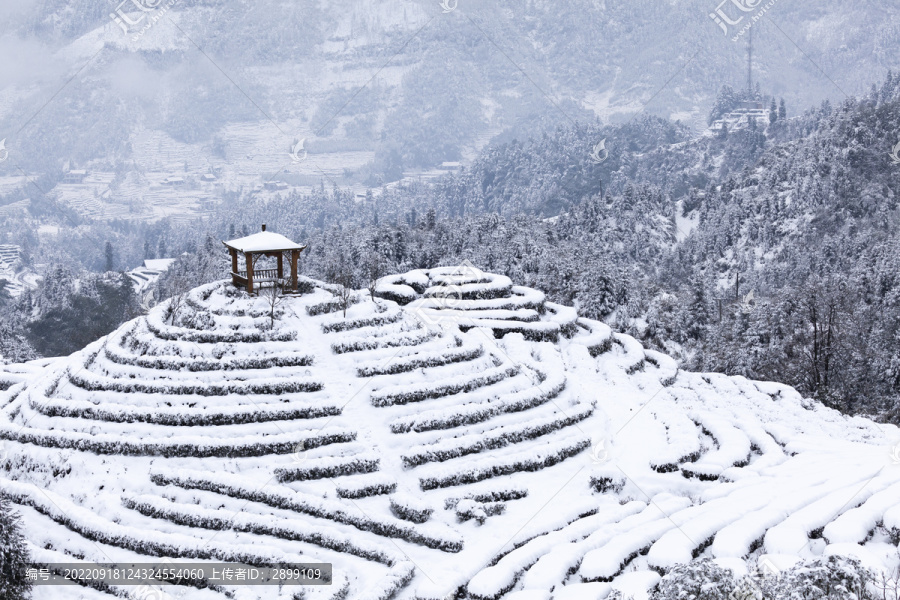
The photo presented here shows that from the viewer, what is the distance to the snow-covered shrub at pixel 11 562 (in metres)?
18.2

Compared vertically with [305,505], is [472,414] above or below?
above

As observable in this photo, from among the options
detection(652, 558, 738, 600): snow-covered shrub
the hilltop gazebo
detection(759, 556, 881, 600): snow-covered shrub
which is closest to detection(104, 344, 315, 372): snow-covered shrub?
the hilltop gazebo

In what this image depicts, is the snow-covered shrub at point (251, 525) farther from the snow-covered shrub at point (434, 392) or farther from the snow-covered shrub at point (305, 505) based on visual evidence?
the snow-covered shrub at point (434, 392)

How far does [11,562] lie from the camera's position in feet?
60.3

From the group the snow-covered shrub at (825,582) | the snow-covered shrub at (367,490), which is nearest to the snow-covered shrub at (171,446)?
the snow-covered shrub at (367,490)

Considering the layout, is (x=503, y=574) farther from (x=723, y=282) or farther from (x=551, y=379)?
(x=723, y=282)

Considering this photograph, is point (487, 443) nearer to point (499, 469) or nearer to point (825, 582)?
point (499, 469)

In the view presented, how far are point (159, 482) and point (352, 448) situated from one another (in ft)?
20.2

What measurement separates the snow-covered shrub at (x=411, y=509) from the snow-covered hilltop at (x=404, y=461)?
58mm

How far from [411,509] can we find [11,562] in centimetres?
1044

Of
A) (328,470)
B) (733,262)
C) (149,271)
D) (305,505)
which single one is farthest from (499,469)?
(149,271)

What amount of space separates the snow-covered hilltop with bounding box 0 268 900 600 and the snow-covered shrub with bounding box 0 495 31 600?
2.37 m

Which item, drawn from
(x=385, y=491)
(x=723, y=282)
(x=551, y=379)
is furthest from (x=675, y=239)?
(x=385, y=491)

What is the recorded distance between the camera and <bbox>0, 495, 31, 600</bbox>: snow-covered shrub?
59.6 ft
